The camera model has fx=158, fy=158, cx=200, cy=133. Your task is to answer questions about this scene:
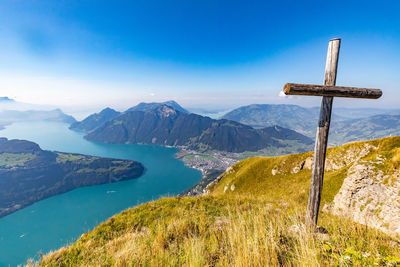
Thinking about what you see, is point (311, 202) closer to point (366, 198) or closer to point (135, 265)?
point (135, 265)

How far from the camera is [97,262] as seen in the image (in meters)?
4.65

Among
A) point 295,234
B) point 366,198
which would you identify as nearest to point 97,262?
point 295,234

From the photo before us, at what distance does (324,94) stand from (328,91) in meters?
0.13

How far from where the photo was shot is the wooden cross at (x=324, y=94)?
15.5ft

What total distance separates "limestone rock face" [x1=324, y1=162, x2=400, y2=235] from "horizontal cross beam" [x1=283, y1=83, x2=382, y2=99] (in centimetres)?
946

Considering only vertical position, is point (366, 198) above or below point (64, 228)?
above

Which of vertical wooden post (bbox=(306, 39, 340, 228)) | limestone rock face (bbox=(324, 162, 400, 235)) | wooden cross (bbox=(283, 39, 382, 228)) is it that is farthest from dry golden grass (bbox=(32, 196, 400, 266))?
limestone rock face (bbox=(324, 162, 400, 235))

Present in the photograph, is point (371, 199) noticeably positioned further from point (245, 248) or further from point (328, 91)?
point (245, 248)

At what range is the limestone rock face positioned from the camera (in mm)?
10471

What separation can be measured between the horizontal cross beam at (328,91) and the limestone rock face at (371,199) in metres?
9.46

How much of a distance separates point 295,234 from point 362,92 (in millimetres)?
→ 4828

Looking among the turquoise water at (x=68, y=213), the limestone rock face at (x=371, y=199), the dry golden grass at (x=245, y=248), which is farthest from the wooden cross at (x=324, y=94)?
the turquoise water at (x=68, y=213)

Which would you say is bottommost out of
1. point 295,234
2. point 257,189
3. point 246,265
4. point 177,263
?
Answer: point 257,189

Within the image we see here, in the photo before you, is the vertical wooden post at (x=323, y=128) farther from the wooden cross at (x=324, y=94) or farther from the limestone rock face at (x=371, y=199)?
the limestone rock face at (x=371, y=199)
